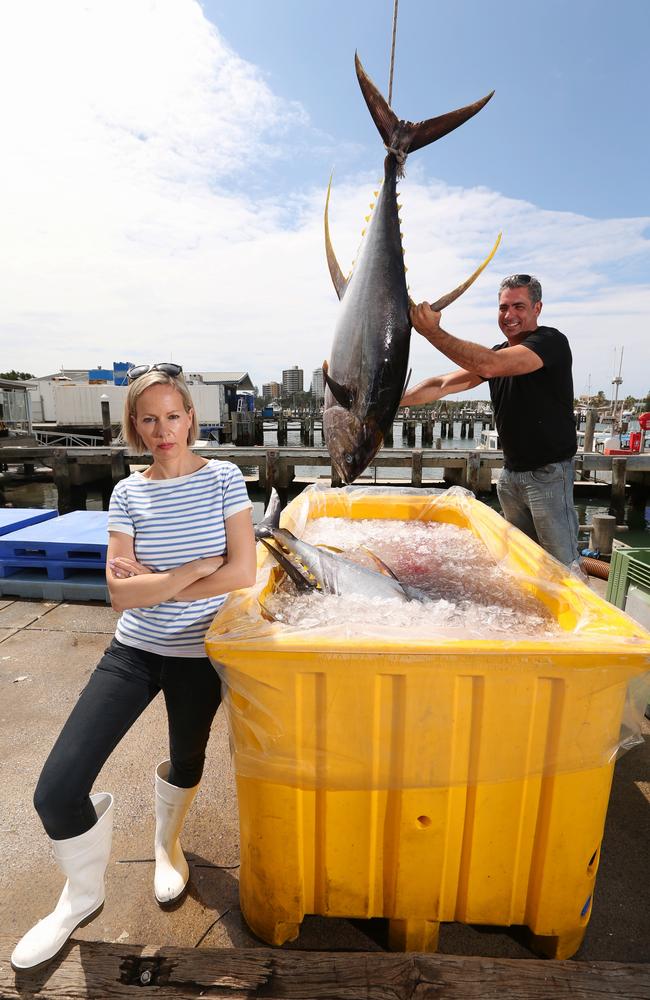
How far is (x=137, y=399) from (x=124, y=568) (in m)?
0.53

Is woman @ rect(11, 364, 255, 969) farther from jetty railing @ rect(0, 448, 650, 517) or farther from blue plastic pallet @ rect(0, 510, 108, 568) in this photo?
jetty railing @ rect(0, 448, 650, 517)

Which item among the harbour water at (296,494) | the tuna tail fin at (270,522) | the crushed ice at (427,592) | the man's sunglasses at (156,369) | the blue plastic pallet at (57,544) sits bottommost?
the harbour water at (296,494)

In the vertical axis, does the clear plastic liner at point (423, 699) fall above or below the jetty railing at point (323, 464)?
above

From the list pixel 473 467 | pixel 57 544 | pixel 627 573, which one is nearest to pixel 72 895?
pixel 627 573

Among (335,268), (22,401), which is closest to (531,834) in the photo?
(335,268)

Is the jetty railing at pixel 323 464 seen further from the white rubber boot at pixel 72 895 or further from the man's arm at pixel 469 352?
the white rubber boot at pixel 72 895

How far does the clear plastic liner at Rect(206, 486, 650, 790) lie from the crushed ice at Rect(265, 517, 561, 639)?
0.07 metres

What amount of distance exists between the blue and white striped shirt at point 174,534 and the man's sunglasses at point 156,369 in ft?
1.14

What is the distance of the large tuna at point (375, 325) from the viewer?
216cm

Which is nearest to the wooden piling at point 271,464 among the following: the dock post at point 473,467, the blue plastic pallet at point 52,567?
the dock post at point 473,467

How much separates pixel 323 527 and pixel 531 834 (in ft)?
6.76

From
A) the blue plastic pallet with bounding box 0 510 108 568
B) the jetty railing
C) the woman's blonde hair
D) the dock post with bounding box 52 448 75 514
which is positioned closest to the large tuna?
the woman's blonde hair

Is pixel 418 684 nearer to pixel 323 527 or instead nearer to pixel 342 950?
pixel 342 950

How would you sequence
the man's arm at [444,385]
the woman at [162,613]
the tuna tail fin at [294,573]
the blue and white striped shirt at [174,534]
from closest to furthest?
1. the woman at [162,613]
2. the blue and white striped shirt at [174,534]
3. the tuna tail fin at [294,573]
4. the man's arm at [444,385]
